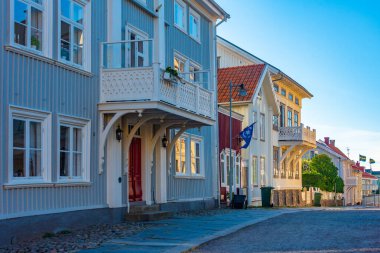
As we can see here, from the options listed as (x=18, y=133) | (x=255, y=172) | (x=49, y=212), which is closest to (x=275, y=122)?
(x=255, y=172)

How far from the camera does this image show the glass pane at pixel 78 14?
50.9 ft

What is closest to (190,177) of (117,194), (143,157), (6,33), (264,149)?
(143,157)

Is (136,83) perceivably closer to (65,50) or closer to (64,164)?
(65,50)

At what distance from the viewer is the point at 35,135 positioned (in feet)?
45.3

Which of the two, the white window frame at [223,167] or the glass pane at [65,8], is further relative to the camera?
the white window frame at [223,167]

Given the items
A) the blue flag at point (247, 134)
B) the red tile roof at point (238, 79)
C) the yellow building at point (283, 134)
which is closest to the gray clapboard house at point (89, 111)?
the blue flag at point (247, 134)

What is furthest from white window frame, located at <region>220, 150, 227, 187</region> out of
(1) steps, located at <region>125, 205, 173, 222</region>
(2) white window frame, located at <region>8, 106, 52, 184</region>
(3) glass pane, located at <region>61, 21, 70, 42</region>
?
(2) white window frame, located at <region>8, 106, 52, 184</region>

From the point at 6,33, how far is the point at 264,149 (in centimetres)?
2491

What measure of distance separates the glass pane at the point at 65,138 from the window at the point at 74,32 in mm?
1704

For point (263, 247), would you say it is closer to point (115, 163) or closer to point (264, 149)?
point (115, 163)

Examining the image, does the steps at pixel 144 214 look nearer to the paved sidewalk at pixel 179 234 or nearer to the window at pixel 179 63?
the paved sidewalk at pixel 179 234

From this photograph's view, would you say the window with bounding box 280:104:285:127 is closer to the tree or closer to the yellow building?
the yellow building

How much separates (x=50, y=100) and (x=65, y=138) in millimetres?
1208

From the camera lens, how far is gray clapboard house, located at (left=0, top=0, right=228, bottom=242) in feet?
42.7
